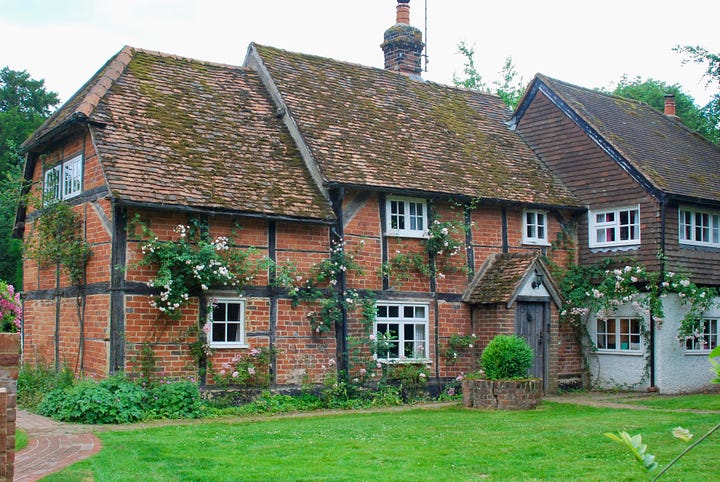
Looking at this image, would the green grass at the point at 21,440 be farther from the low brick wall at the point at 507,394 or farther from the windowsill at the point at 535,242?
the windowsill at the point at 535,242

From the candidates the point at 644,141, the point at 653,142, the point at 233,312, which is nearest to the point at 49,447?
the point at 233,312

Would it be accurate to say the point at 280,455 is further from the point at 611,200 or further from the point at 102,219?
the point at 611,200

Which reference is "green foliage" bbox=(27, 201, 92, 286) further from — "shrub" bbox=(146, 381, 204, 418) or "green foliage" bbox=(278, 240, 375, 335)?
"green foliage" bbox=(278, 240, 375, 335)

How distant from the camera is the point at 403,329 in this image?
60.7 feet

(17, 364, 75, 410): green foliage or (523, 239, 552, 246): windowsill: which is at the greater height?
(523, 239, 552, 246): windowsill

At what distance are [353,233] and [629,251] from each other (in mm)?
7125

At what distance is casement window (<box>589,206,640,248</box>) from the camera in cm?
2039

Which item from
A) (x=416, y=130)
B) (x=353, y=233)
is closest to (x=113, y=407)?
(x=353, y=233)

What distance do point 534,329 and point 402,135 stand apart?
5.63 m

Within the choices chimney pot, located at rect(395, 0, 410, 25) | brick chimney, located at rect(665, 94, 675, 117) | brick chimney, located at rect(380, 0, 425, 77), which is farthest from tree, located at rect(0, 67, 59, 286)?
brick chimney, located at rect(665, 94, 675, 117)

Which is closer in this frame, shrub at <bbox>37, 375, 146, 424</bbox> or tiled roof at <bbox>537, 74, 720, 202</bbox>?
shrub at <bbox>37, 375, 146, 424</bbox>

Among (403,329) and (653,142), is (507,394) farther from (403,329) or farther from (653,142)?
(653,142)

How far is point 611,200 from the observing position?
68.2ft

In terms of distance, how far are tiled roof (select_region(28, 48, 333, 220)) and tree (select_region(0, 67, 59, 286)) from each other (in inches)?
380
